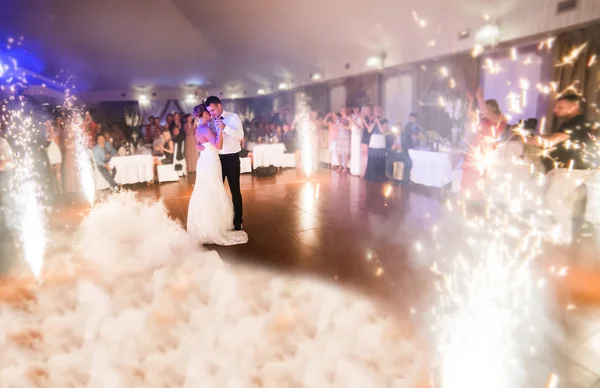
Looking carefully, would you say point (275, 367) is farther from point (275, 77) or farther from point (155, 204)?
point (275, 77)

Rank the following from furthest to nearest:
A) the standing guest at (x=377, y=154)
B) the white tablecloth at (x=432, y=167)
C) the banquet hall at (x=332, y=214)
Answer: the standing guest at (x=377, y=154) < the white tablecloth at (x=432, y=167) < the banquet hall at (x=332, y=214)

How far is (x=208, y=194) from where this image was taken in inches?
Result: 152

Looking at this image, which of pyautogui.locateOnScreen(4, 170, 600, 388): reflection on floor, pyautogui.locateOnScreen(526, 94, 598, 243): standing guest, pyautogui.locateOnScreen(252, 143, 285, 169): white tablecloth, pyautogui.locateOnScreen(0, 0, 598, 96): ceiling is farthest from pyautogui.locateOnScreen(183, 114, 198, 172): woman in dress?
pyautogui.locateOnScreen(526, 94, 598, 243): standing guest

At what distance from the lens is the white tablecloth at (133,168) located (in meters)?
7.48

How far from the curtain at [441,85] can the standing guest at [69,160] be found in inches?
299

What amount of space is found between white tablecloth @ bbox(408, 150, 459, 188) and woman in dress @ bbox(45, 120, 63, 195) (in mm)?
6650

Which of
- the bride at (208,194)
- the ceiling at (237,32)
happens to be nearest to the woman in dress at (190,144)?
the ceiling at (237,32)

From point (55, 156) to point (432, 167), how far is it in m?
6.96

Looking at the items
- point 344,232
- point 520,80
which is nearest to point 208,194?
point 344,232

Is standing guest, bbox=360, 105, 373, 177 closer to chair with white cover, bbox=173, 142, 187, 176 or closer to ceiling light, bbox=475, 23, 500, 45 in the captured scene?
ceiling light, bbox=475, 23, 500, 45

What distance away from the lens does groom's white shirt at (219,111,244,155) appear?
3.88m

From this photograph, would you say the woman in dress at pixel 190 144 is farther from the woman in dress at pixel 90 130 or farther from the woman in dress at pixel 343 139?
the woman in dress at pixel 343 139

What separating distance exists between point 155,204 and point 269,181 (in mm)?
2611

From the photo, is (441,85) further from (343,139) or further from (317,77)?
(317,77)
